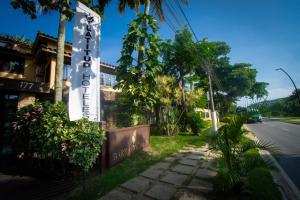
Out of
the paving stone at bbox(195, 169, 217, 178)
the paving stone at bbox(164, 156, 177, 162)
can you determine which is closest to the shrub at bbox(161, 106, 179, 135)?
the paving stone at bbox(164, 156, 177, 162)

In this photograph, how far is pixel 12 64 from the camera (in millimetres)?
11211

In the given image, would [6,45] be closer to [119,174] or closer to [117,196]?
[119,174]

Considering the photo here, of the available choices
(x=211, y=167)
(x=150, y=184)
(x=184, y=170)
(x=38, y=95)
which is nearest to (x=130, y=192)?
(x=150, y=184)

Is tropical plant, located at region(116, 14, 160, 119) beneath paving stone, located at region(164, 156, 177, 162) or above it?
above

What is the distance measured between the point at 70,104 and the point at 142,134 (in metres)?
4.45

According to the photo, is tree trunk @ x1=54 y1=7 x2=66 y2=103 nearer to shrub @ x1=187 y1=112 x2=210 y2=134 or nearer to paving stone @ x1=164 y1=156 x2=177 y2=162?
paving stone @ x1=164 y1=156 x2=177 y2=162

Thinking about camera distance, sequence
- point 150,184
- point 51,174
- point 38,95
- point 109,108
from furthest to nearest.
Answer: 1. point 109,108
2. point 38,95
3. point 51,174
4. point 150,184

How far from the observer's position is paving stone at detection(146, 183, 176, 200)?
12.4 ft

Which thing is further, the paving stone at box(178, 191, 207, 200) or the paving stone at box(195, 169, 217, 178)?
the paving stone at box(195, 169, 217, 178)

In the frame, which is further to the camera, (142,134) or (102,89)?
(102,89)

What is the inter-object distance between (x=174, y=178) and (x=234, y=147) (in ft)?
6.47

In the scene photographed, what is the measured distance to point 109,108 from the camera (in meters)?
12.8

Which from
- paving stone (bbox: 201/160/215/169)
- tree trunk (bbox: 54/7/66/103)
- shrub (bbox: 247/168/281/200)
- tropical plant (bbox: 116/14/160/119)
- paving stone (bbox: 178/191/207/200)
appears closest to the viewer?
shrub (bbox: 247/168/281/200)

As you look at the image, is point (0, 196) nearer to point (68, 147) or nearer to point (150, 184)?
point (68, 147)
